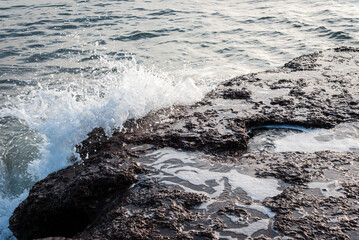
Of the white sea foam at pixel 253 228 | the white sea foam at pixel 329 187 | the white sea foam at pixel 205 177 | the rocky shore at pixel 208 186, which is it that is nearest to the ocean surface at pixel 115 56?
the rocky shore at pixel 208 186

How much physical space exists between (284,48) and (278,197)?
19.9ft

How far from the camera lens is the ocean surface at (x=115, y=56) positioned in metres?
3.41

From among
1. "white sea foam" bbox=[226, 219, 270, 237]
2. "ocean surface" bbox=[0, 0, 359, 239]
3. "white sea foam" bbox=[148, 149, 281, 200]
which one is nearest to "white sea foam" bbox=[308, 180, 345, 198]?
"white sea foam" bbox=[148, 149, 281, 200]

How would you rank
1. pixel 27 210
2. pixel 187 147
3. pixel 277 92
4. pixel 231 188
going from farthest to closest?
pixel 277 92 → pixel 187 147 → pixel 27 210 → pixel 231 188

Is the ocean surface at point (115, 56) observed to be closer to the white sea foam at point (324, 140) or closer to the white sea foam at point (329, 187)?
the white sea foam at point (324, 140)

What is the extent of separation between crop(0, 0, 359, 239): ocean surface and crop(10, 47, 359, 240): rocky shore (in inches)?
11.8

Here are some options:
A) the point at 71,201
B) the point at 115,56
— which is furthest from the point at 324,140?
the point at 115,56

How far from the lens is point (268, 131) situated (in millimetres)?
3242

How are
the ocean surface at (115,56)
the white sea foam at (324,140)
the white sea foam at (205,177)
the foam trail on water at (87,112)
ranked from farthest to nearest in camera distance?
the ocean surface at (115,56) < the foam trail on water at (87,112) < the white sea foam at (324,140) < the white sea foam at (205,177)

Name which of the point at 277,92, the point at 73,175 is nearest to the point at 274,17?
the point at 277,92

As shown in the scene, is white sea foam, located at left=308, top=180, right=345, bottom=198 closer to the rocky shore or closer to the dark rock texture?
the rocky shore

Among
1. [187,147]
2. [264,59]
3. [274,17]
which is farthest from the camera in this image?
[274,17]

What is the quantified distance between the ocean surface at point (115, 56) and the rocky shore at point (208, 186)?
30 centimetres

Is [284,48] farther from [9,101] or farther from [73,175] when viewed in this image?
[73,175]
